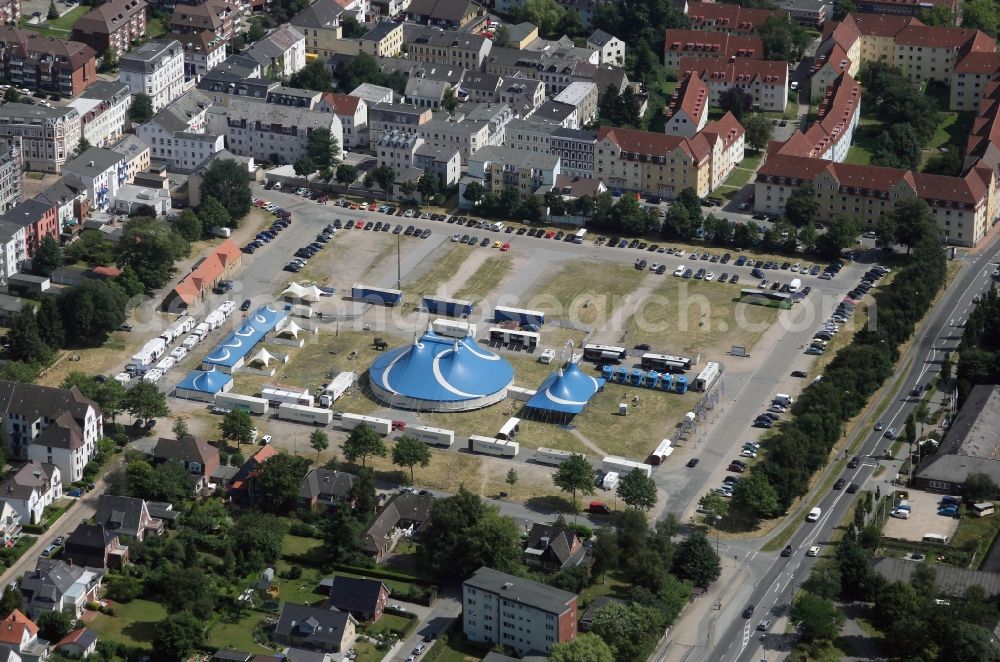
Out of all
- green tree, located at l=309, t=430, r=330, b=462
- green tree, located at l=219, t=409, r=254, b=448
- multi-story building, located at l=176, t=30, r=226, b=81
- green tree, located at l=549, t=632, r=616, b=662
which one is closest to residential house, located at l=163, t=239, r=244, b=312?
green tree, located at l=219, t=409, r=254, b=448

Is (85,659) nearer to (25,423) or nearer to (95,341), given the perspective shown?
(25,423)

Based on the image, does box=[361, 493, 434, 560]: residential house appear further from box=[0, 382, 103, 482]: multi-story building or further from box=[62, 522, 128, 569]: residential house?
box=[0, 382, 103, 482]: multi-story building

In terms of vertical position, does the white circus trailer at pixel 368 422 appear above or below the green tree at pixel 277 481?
below

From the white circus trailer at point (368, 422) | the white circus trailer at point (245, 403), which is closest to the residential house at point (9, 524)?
the white circus trailer at point (245, 403)

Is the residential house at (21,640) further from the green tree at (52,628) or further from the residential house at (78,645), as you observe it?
the green tree at (52,628)

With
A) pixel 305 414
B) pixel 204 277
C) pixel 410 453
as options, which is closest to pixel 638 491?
pixel 410 453

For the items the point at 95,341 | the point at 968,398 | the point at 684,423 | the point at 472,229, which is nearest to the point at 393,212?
the point at 472,229
